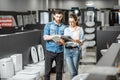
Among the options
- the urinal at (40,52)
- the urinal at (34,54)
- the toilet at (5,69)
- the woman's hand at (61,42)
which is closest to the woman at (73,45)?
the woman's hand at (61,42)

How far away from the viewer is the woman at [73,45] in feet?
16.3

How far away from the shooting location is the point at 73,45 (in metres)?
4.98

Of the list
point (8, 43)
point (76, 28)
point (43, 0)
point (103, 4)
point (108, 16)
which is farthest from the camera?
point (103, 4)

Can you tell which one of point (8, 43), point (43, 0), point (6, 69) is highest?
point (43, 0)

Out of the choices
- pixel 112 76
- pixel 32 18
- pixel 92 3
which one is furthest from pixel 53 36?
pixel 92 3

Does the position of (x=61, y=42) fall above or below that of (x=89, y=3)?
below

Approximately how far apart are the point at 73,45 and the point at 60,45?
0.81ft

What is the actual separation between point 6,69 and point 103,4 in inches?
942

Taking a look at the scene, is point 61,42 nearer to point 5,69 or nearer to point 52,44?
point 52,44

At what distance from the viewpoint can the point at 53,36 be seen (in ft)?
15.7

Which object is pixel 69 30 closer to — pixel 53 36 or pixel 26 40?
pixel 53 36

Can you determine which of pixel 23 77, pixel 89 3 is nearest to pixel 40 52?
pixel 23 77

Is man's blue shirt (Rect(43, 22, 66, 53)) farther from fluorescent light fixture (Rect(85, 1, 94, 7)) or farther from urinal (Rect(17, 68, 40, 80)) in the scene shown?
fluorescent light fixture (Rect(85, 1, 94, 7))

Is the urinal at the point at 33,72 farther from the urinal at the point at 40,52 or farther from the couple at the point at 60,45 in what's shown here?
the urinal at the point at 40,52
